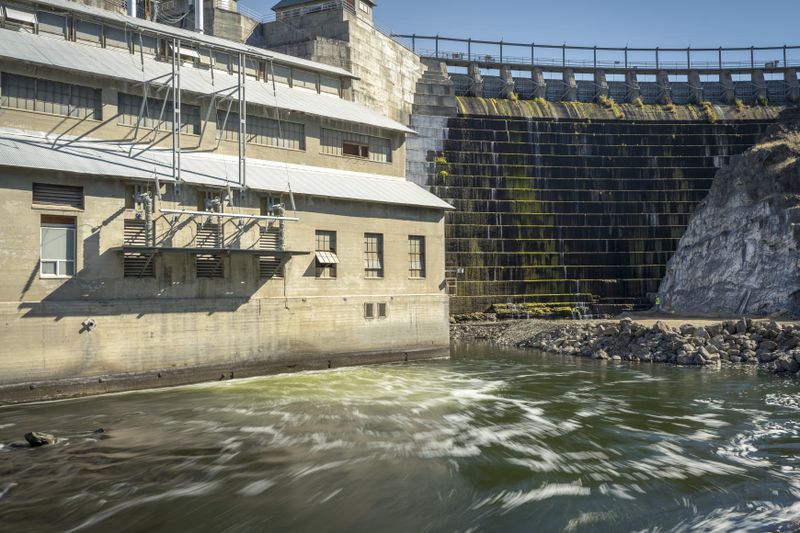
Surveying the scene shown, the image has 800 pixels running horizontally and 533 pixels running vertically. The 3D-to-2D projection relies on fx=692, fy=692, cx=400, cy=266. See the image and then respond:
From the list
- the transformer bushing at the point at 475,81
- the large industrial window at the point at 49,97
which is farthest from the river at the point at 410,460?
the transformer bushing at the point at 475,81

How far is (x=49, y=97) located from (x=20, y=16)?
5.54 m

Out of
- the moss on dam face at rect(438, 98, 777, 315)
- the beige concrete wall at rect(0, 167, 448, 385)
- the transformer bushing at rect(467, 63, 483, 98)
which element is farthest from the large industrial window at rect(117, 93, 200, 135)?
the transformer bushing at rect(467, 63, 483, 98)

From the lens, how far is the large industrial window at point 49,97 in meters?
22.2

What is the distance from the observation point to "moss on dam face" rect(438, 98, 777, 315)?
45.8 m

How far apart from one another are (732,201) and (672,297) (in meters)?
7.08

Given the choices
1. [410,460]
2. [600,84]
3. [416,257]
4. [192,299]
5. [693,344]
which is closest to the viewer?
[410,460]

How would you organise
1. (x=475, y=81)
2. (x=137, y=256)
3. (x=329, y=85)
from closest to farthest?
1. (x=137, y=256)
2. (x=329, y=85)
3. (x=475, y=81)

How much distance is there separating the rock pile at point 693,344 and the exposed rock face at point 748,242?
8.25 meters

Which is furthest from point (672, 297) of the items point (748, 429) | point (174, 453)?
point (174, 453)

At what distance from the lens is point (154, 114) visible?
25.6 m

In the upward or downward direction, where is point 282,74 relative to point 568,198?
upward

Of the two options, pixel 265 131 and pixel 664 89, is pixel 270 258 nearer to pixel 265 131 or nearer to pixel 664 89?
pixel 265 131

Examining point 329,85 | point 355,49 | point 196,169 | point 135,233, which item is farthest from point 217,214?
point 355,49

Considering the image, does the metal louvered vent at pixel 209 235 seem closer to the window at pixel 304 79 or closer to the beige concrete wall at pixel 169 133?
the beige concrete wall at pixel 169 133
